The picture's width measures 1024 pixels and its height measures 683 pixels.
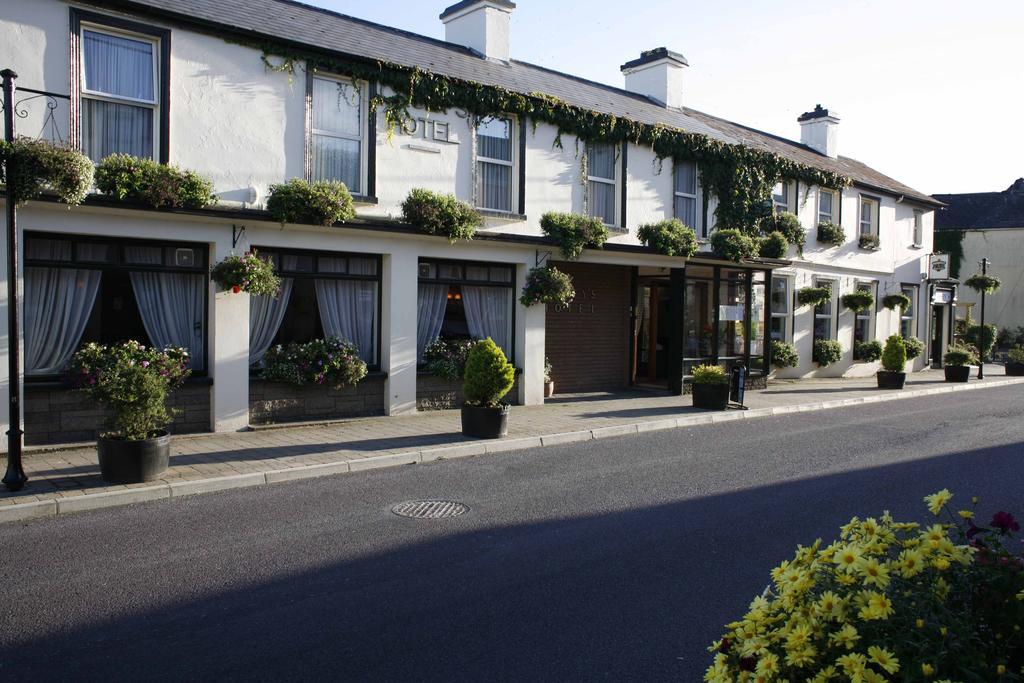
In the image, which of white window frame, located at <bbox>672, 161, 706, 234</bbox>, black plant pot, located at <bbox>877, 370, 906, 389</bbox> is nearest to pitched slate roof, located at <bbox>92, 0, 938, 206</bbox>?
white window frame, located at <bbox>672, 161, 706, 234</bbox>

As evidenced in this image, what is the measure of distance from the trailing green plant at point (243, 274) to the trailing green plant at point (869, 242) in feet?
64.7

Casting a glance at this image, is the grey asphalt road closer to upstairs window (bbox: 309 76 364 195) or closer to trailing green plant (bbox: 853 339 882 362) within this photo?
upstairs window (bbox: 309 76 364 195)

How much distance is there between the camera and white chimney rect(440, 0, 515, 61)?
17172 mm

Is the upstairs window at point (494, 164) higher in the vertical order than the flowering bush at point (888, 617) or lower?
higher

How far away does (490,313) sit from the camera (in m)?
15.5

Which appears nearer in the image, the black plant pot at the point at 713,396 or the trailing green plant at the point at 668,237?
the black plant pot at the point at 713,396

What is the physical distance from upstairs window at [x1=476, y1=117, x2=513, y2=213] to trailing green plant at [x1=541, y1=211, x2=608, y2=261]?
838 mm

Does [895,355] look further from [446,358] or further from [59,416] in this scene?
[59,416]

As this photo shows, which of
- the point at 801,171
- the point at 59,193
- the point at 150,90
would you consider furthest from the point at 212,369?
the point at 801,171

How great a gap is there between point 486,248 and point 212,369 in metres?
5.40

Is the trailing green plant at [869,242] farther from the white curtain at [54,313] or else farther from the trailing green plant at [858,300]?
the white curtain at [54,313]

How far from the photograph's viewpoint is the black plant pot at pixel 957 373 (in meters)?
24.4

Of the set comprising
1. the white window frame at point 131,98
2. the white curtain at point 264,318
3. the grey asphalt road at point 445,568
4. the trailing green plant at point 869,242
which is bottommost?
the grey asphalt road at point 445,568

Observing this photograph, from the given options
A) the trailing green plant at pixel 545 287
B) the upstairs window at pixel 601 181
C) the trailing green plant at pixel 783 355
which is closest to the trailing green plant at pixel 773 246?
the trailing green plant at pixel 783 355
